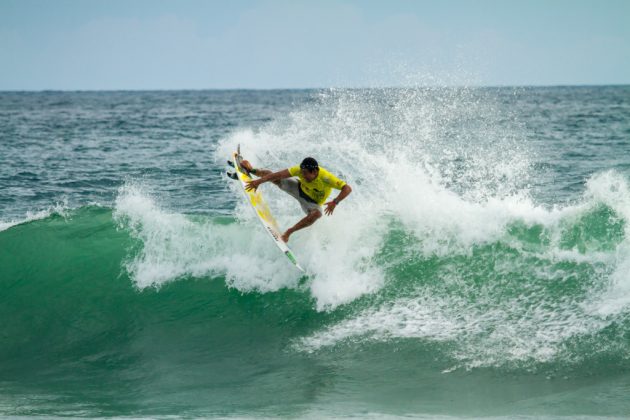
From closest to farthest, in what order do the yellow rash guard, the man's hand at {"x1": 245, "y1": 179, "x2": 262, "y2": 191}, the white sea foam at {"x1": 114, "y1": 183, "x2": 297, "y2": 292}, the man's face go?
the man's face, the yellow rash guard, the man's hand at {"x1": 245, "y1": 179, "x2": 262, "y2": 191}, the white sea foam at {"x1": 114, "y1": 183, "x2": 297, "y2": 292}

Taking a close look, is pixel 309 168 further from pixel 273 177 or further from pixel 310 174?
pixel 273 177

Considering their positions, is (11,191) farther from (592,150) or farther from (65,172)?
(592,150)

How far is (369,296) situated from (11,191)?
39.1 ft

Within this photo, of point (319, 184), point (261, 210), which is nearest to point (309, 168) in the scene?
point (319, 184)

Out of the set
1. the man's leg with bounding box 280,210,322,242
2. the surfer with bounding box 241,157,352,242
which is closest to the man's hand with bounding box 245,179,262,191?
the surfer with bounding box 241,157,352,242

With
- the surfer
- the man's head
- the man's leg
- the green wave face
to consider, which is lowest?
the green wave face

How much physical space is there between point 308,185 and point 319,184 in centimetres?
19

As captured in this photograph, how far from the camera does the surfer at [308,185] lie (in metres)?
9.04

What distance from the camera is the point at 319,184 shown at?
9.39 metres

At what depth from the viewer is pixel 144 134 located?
34.0 meters

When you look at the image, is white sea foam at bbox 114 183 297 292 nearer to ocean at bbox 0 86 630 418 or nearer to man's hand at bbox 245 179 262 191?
ocean at bbox 0 86 630 418

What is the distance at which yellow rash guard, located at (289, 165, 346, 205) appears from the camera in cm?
924

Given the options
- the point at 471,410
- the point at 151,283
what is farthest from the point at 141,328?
the point at 471,410

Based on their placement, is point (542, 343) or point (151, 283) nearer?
point (542, 343)
